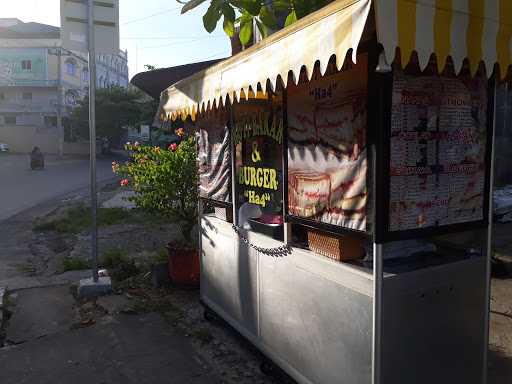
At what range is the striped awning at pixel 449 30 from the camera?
1.96 metres

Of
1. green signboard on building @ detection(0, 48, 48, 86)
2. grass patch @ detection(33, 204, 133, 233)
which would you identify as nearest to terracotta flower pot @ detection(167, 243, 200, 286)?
grass patch @ detection(33, 204, 133, 233)

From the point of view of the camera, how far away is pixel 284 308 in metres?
3.23

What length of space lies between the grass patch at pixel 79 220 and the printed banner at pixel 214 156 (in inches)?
231

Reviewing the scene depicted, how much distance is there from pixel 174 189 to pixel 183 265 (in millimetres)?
871

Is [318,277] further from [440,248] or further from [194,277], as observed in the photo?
[194,277]

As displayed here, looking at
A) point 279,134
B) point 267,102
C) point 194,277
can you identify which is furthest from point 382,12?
point 194,277

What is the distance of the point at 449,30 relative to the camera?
7.05ft

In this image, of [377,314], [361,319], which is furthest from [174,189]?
[377,314]

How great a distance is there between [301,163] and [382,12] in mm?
1299

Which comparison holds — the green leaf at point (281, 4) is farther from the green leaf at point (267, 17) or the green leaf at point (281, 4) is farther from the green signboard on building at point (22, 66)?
the green signboard on building at point (22, 66)

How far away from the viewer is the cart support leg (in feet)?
7.97

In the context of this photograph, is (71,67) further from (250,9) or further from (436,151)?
(436,151)

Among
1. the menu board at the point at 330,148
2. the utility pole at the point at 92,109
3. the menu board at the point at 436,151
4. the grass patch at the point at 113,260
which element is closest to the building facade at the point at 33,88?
the grass patch at the point at 113,260

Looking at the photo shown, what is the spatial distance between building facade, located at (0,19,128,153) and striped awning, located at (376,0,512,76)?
48506 millimetres
